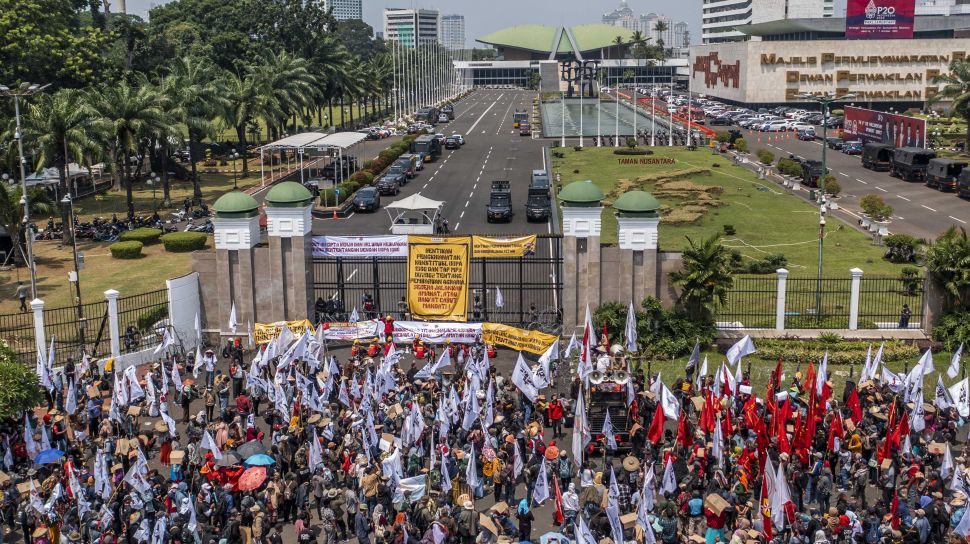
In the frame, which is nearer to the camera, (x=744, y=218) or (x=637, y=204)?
(x=637, y=204)

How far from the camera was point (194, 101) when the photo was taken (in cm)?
6825

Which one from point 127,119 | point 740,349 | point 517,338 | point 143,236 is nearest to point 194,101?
point 127,119

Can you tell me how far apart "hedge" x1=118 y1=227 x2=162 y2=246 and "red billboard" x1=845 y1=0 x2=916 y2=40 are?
3964 inches

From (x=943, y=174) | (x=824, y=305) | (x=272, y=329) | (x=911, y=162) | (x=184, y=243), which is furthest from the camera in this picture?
(x=911, y=162)

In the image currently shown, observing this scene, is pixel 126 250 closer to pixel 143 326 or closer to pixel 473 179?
pixel 143 326

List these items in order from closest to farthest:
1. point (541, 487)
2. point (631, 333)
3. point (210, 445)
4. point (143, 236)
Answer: point (541, 487), point (210, 445), point (631, 333), point (143, 236)

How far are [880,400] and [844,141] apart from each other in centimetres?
7047

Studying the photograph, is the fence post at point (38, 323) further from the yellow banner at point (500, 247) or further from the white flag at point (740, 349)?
the white flag at point (740, 349)

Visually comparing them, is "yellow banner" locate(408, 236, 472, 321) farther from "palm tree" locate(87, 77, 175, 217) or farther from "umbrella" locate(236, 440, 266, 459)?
"palm tree" locate(87, 77, 175, 217)

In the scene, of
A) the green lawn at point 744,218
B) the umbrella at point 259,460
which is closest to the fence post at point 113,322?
the umbrella at point 259,460

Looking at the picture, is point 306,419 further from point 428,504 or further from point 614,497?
point 614,497

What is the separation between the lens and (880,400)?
2412cm

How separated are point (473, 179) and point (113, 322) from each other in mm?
47397

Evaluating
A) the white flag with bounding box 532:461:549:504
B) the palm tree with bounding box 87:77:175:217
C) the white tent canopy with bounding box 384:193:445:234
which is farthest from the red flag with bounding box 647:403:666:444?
the palm tree with bounding box 87:77:175:217
